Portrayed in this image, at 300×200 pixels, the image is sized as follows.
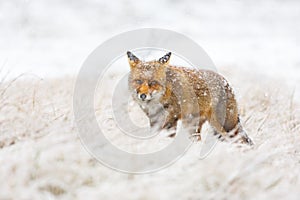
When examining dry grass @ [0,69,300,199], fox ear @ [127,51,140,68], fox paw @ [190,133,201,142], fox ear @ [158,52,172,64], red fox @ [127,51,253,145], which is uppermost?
fox ear @ [127,51,140,68]

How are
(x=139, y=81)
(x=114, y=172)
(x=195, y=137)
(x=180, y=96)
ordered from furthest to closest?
(x=139, y=81)
(x=180, y=96)
(x=195, y=137)
(x=114, y=172)

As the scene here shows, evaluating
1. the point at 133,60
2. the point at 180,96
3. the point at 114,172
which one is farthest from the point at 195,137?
the point at 114,172

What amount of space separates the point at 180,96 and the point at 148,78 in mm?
396

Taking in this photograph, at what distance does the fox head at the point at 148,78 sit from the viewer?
511cm

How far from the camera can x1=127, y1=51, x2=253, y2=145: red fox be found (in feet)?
16.7

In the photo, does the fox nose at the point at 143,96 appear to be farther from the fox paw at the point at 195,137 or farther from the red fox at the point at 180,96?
the fox paw at the point at 195,137

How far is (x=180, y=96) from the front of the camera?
5.11 metres

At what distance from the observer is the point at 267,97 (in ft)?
28.2

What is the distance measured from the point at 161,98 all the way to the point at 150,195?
7.19 feet

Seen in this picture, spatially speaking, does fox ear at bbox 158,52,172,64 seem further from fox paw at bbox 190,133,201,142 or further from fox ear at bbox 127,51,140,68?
fox paw at bbox 190,133,201,142

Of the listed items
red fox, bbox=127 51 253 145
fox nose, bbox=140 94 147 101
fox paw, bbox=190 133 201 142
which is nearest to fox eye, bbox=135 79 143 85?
red fox, bbox=127 51 253 145

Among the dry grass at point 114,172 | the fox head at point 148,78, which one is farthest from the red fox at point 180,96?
the dry grass at point 114,172

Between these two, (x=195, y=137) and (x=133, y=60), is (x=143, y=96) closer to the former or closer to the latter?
(x=133, y=60)

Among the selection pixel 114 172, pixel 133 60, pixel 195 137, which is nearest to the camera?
pixel 114 172
